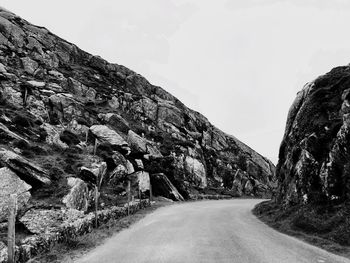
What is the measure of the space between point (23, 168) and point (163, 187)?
2293cm

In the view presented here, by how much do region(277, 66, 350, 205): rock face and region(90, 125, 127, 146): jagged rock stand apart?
25.1 meters

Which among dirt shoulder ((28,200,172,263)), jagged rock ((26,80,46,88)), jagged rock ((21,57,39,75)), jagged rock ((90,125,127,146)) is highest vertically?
jagged rock ((21,57,39,75))

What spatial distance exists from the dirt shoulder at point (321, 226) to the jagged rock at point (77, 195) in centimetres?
1472

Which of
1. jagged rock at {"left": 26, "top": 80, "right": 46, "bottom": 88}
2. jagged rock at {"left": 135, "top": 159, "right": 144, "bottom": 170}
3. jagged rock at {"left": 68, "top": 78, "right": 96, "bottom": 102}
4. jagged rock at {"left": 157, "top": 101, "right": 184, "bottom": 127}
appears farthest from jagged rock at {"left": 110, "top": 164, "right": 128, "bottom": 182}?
jagged rock at {"left": 157, "top": 101, "right": 184, "bottom": 127}

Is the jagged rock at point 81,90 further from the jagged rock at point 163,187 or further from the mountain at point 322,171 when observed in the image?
the mountain at point 322,171

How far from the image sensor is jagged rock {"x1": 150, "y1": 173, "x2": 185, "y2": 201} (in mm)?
41938

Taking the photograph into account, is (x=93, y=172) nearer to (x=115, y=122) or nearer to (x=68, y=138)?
(x=68, y=138)

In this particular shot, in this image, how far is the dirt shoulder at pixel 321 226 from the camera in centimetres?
1176

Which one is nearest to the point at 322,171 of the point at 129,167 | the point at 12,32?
the point at 129,167

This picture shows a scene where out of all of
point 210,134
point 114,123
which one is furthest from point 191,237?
point 210,134

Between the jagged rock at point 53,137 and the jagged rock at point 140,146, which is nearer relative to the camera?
the jagged rock at point 53,137

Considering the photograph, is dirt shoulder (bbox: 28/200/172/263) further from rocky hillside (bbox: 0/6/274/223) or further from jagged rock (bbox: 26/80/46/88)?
jagged rock (bbox: 26/80/46/88)

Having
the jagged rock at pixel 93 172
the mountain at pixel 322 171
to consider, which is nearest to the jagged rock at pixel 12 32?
the jagged rock at pixel 93 172

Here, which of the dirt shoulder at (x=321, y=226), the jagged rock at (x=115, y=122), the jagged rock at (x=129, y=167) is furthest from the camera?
the jagged rock at (x=115, y=122)
